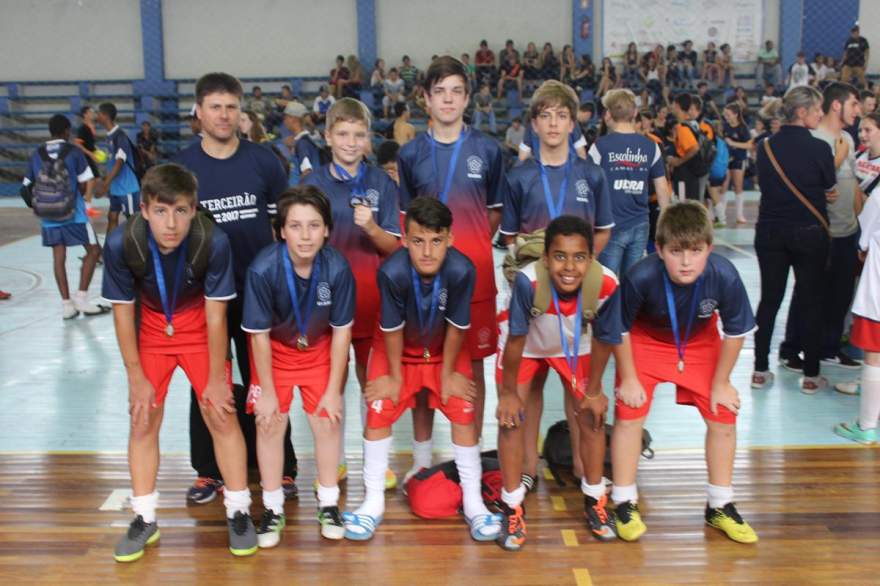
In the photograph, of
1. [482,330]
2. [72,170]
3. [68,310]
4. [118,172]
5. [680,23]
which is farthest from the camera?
[680,23]

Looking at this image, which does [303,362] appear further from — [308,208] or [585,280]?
[585,280]

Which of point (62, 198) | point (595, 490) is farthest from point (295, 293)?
point (62, 198)

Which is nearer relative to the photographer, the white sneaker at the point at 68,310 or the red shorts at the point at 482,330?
the red shorts at the point at 482,330

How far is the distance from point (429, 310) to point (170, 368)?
107cm

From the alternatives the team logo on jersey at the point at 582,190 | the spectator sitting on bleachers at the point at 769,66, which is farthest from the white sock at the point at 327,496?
the spectator sitting on bleachers at the point at 769,66

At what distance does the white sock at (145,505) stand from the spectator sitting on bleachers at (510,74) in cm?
1758

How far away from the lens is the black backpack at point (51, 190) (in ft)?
24.1

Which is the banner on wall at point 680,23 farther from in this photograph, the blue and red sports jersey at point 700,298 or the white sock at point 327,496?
the white sock at point 327,496

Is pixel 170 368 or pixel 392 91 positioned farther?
pixel 392 91

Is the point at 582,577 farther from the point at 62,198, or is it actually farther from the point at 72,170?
the point at 72,170

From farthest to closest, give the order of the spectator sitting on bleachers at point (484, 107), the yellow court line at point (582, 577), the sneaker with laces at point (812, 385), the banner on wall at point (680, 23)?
the banner on wall at point (680, 23) < the spectator sitting on bleachers at point (484, 107) < the sneaker with laces at point (812, 385) < the yellow court line at point (582, 577)

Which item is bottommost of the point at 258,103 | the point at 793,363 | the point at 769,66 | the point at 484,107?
the point at 793,363

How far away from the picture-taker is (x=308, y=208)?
3.47 metres

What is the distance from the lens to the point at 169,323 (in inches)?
138
